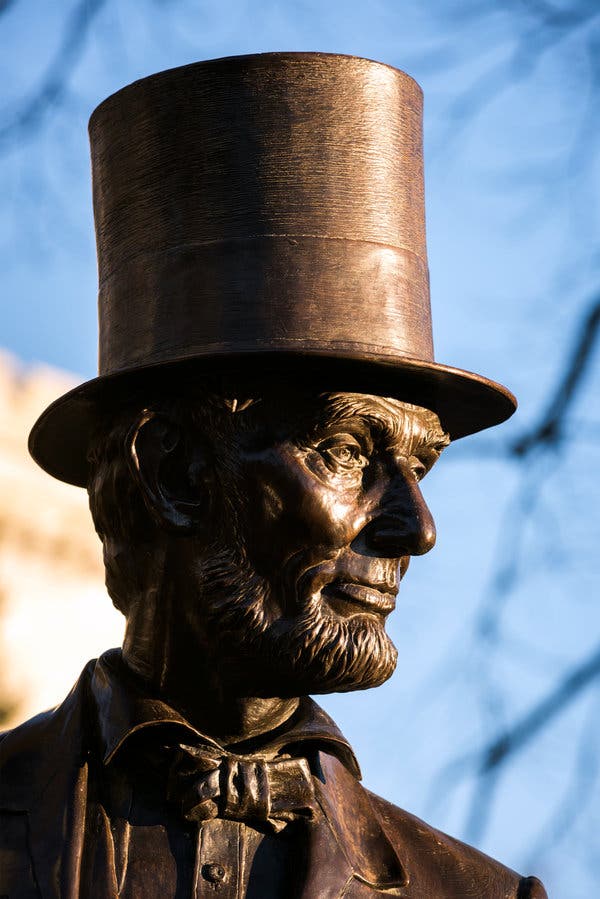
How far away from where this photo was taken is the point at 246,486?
468 centimetres

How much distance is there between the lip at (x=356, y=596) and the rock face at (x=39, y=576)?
3.96 meters

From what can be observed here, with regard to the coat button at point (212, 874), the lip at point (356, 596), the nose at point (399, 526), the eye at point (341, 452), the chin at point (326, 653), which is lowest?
the coat button at point (212, 874)

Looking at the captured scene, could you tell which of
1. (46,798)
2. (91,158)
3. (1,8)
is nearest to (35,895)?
(46,798)

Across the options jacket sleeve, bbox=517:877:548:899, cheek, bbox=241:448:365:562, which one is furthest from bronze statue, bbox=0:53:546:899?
jacket sleeve, bbox=517:877:548:899

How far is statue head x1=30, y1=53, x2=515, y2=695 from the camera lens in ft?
15.3

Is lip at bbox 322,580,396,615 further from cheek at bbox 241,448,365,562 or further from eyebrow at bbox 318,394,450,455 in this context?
eyebrow at bbox 318,394,450,455

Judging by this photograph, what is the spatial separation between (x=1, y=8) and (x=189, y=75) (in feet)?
11.7

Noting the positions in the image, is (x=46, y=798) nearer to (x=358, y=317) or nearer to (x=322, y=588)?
(x=322, y=588)

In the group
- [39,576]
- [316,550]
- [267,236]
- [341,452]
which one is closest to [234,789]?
[316,550]

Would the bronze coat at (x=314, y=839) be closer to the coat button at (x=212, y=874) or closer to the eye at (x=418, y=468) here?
the coat button at (x=212, y=874)

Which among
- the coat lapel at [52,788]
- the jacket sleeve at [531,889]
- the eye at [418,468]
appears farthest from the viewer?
the jacket sleeve at [531,889]

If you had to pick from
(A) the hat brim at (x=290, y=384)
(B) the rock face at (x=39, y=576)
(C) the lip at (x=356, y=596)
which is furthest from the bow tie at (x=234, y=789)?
(B) the rock face at (x=39, y=576)

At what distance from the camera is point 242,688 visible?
4.77m

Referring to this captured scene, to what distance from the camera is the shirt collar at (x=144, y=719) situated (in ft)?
15.5
